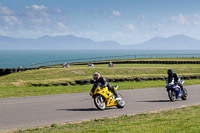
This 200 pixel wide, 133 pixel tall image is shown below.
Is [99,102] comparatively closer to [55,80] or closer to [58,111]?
[58,111]

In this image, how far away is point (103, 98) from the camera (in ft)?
41.7

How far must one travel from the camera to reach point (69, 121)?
10.3 m

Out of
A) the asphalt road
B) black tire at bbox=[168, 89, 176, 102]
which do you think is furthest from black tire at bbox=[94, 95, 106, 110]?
black tire at bbox=[168, 89, 176, 102]

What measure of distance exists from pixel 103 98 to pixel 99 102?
0.22m

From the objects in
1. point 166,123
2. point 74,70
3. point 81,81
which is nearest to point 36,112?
point 166,123

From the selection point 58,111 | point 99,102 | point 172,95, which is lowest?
point 58,111

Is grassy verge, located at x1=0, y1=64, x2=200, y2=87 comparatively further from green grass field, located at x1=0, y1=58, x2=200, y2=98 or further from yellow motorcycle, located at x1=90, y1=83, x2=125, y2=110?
yellow motorcycle, located at x1=90, y1=83, x2=125, y2=110

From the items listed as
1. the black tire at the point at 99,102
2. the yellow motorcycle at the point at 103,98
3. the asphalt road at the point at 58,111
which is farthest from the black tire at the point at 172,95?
the black tire at the point at 99,102

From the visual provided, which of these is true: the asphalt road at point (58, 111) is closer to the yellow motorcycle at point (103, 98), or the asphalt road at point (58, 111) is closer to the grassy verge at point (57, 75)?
the yellow motorcycle at point (103, 98)

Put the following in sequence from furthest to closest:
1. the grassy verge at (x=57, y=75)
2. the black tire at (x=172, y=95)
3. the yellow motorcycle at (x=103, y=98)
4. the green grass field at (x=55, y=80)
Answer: the grassy verge at (x=57, y=75) → the green grass field at (x=55, y=80) → the black tire at (x=172, y=95) → the yellow motorcycle at (x=103, y=98)

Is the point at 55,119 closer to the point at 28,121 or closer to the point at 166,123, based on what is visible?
the point at 28,121

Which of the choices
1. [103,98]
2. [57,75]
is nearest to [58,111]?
[103,98]

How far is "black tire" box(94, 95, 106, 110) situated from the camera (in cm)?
1249

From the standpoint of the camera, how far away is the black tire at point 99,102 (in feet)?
41.0
